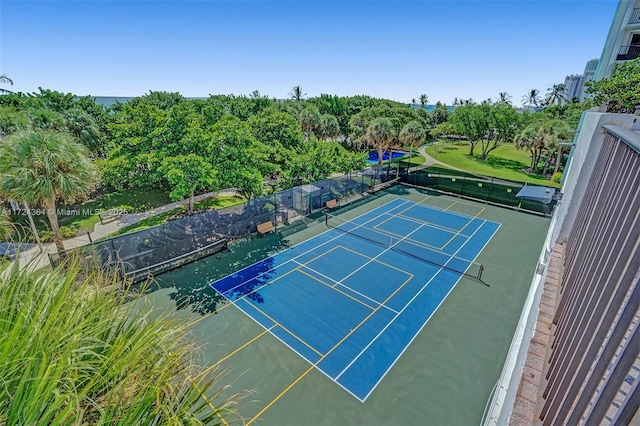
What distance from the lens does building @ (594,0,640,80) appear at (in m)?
24.2

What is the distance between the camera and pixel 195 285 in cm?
1341

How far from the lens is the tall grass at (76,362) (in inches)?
73.8

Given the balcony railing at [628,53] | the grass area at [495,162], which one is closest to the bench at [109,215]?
the grass area at [495,162]

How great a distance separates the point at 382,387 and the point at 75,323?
28.1 feet

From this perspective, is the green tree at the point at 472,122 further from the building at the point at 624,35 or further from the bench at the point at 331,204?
the bench at the point at 331,204

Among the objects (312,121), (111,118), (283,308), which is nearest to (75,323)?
(283,308)

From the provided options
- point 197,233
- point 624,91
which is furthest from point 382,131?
point 197,233

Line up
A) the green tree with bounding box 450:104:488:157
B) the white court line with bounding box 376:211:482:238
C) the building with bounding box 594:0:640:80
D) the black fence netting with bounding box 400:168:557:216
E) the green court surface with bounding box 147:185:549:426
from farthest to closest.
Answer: the green tree with bounding box 450:104:488:157 → the building with bounding box 594:0:640:80 → the black fence netting with bounding box 400:168:557:216 → the white court line with bounding box 376:211:482:238 → the green court surface with bounding box 147:185:549:426

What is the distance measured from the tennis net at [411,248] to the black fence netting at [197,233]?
2466mm

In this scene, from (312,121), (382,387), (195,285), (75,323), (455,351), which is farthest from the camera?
(312,121)

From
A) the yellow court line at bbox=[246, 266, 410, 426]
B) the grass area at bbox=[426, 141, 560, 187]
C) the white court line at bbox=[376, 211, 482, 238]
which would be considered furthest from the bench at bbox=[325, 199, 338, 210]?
the grass area at bbox=[426, 141, 560, 187]

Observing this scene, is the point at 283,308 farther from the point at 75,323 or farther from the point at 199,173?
the point at 75,323

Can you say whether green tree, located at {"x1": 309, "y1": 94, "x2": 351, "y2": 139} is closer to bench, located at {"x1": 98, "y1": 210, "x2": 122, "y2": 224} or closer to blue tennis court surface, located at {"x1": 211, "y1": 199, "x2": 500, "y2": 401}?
blue tennis court surface, located at {"x1": 211, "y1": 199, "x2": 500, "y2": 401}

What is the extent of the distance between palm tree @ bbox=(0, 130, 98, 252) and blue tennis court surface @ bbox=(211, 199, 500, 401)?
7216 mm
